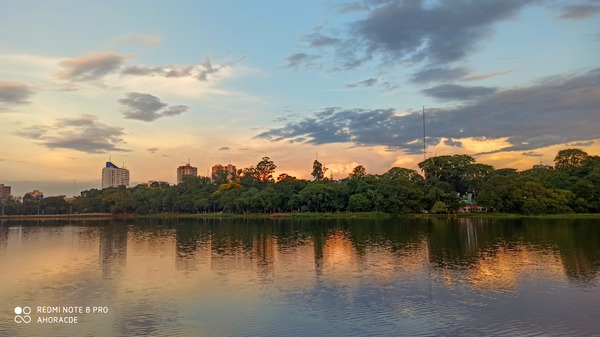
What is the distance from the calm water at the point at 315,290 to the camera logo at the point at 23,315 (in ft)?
0.36

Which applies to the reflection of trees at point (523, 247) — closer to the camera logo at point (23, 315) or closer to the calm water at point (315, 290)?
the calm water at point (315, 290)

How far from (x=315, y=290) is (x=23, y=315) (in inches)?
471

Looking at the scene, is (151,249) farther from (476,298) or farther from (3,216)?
(3,216)

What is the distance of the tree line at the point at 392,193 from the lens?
6988cm

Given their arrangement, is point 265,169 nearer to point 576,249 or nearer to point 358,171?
point 358,171

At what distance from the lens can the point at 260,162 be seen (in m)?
140

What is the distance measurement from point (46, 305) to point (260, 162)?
122 meters

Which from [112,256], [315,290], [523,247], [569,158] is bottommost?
[315,290]

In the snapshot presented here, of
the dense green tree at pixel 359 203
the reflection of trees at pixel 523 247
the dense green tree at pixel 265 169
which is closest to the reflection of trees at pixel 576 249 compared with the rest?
the reflection of trees at pixel 523 247

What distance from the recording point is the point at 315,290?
64.0 ft

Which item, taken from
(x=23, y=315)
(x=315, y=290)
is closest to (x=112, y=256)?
(x=23, y=315)

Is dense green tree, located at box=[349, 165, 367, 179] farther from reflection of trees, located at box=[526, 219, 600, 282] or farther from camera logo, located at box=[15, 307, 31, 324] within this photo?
camera logo, located at box=[15, 307, 31, 324]

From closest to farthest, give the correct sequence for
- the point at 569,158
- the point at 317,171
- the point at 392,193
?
the point at 392,193
the point at 569,158
the point at 317,171

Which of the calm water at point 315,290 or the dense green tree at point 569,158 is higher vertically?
the dense green tree at point 569,158
